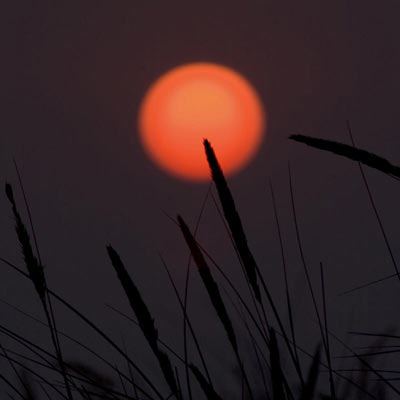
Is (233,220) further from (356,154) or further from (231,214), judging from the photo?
(356,154)

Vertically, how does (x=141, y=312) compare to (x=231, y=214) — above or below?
below

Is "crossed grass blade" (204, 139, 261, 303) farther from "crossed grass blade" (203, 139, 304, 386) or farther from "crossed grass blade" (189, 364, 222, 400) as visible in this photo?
"crossed grass blade" (189, 364, 222, 400)

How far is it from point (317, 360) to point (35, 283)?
0.47 meters

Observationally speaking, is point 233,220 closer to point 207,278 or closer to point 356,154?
point 207,278

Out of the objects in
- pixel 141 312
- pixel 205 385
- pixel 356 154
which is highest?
pixel 356 154

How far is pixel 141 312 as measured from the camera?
875mm

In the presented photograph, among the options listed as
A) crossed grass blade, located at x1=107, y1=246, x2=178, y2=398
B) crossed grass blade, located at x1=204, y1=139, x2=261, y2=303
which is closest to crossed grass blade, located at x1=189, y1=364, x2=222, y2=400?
crossed grass blade, located at x1=107, y1=246, x2=178, y2=398

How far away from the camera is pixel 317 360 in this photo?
996 millimetres

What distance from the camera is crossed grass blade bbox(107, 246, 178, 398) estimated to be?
869 millimetres

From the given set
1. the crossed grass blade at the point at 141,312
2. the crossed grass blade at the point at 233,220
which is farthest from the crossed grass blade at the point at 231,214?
the crossed grass blade at the point at 141,312

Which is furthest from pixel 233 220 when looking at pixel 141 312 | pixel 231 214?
pixel 141 312

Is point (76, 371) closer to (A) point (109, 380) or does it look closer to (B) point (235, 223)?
(A) point (109, 380)

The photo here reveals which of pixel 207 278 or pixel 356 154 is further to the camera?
pixel 207 278

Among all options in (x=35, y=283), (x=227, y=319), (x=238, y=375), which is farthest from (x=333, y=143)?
(x=238, y=375)
